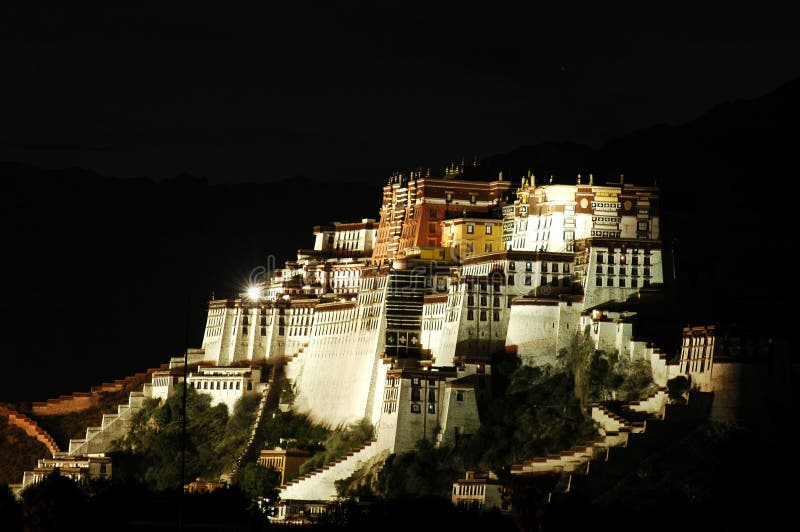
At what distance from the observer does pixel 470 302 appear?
104750 mm

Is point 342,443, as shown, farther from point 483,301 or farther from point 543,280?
point 543,280

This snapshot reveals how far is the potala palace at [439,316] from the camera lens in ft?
324

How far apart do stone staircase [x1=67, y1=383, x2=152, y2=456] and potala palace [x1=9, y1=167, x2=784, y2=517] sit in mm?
91

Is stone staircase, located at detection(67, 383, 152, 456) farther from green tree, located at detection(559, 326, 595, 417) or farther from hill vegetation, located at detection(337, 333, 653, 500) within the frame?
green tree, located at detection(559, 326, 595, 417)

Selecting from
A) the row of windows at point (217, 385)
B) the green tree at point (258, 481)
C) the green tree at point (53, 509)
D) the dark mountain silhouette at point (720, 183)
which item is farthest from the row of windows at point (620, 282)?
the green tree at point (53, 509)

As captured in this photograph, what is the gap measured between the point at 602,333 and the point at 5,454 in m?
53.2

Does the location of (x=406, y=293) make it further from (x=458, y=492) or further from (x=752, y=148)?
(x=752, y=148)

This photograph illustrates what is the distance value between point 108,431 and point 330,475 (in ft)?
90.4

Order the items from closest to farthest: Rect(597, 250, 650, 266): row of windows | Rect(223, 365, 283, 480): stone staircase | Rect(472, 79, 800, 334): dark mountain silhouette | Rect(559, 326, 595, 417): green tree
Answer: Rect(559, 326, 595, 417): green tree
Rect(597, 250, 650, 266): row of windows
Rect(472, 79, 800, 334): dark mountain silhouette
Rect(223, 365, 283, 480): stone staircase

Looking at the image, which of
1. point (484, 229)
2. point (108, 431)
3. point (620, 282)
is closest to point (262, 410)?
point (108, 431)

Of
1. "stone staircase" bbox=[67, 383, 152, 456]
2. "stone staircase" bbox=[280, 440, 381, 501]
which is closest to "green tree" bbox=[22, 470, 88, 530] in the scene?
"stone staircase" bbox=[280, 440, 381, 501]

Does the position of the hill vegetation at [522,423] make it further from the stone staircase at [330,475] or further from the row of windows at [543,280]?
the row of windows at [543,280]

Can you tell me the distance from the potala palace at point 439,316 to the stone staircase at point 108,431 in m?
0.09

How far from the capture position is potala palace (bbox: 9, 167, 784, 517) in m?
98.8
